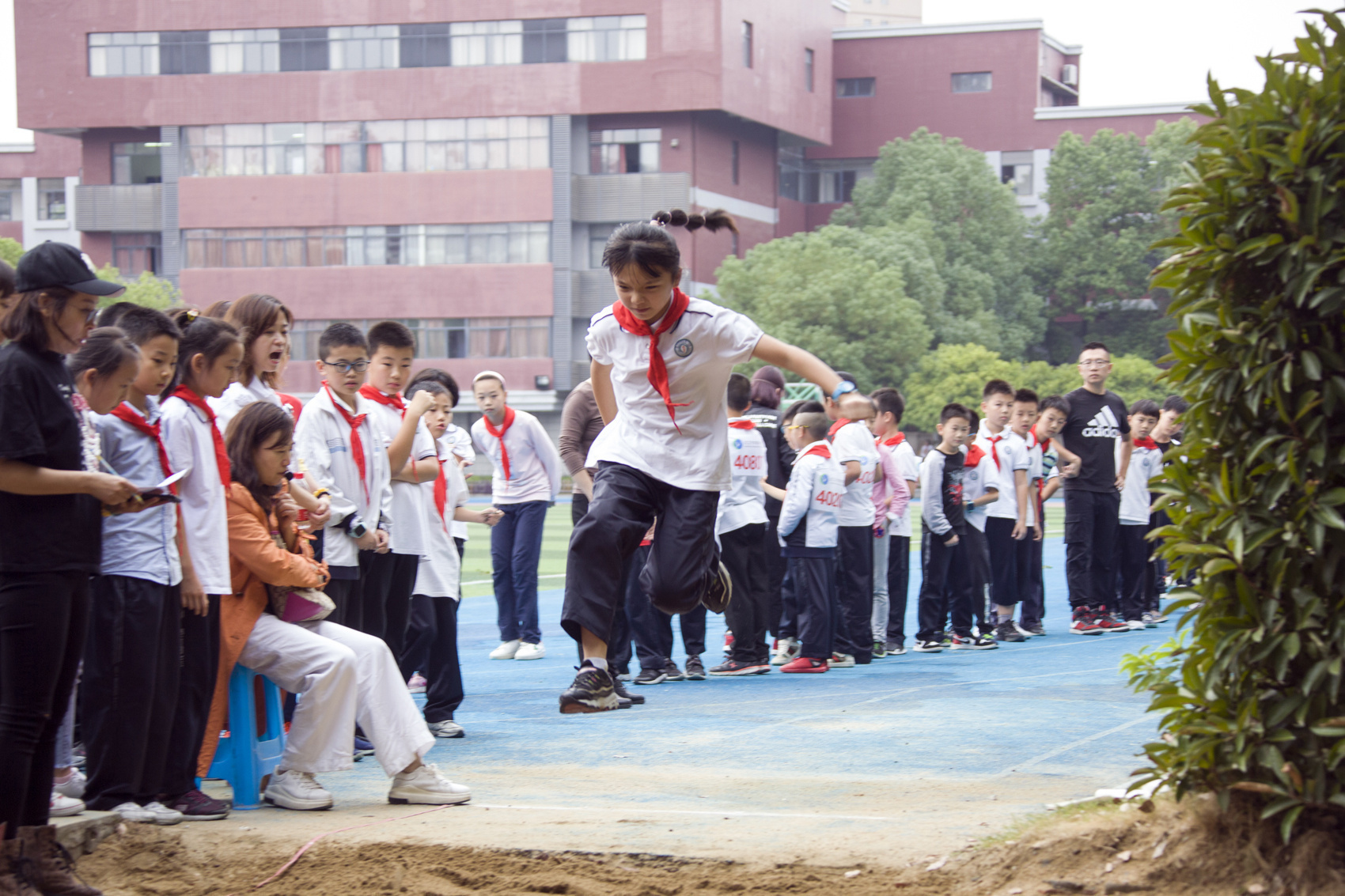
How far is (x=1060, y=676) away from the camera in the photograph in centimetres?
905

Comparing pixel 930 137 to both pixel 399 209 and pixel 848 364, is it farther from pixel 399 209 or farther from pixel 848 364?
→ pixel 399 209

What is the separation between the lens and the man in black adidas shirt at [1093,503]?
1203 centimetres

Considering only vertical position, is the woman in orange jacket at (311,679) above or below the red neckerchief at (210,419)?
below

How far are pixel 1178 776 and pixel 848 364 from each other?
48984 mm

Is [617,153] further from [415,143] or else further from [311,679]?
[311,679]

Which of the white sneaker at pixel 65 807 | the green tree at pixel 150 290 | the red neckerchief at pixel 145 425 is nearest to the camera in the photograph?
the white sneaker at pixel 65 807

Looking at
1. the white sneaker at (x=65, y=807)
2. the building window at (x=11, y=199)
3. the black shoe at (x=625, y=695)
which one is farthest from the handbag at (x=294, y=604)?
the building window at (x=11, y=199)

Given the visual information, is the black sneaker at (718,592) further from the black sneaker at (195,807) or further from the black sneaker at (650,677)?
the black sneaker at (650,677)

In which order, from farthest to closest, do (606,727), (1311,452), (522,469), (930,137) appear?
(930,137) < (522,469) < (606,727) < (1311,452)

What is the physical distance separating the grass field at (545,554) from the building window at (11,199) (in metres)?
45.7

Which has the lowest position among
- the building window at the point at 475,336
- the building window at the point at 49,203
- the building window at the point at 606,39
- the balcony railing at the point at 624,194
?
the building window at the point at 475,336

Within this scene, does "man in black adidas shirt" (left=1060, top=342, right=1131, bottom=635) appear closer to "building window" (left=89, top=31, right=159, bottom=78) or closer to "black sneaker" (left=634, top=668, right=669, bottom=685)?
"black sneaker" (left=634, top=668, right=669, bottom=685)

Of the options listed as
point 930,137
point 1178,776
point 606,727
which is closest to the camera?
point 1178,776

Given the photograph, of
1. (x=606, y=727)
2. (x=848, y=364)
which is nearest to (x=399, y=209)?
(x=848, y=364)
